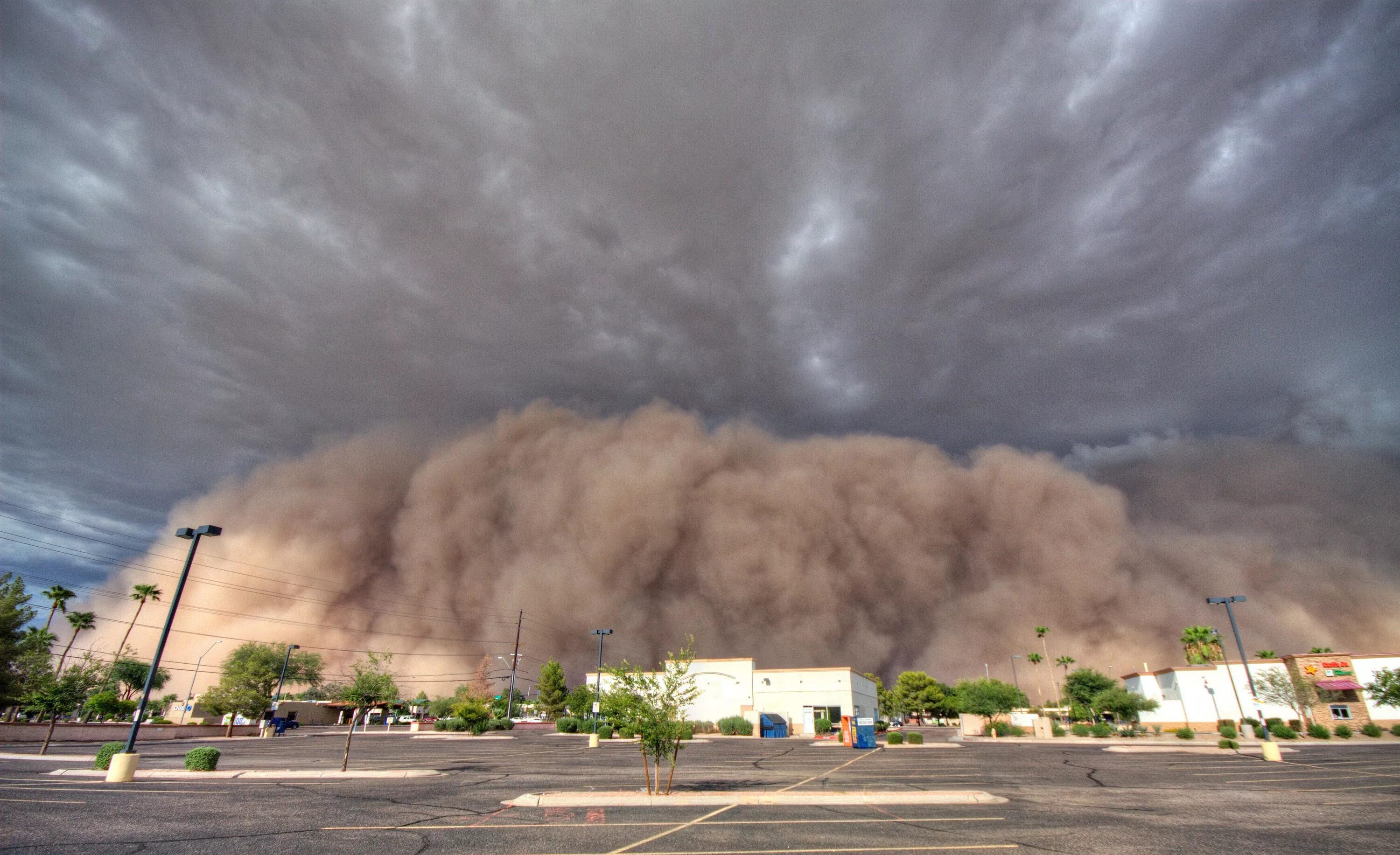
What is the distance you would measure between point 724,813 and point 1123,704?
5483 cm

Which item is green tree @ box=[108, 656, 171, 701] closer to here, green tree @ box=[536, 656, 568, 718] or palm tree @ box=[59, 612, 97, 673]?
palm tree @ box=[59, 612, 97, 673]

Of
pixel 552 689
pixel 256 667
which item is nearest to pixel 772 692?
pixel 552 689

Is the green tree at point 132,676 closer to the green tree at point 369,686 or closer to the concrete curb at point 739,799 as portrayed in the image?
the green tree at point 369,686

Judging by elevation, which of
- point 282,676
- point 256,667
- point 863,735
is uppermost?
point 256,667

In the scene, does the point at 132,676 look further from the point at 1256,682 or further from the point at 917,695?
the point at 1256,682

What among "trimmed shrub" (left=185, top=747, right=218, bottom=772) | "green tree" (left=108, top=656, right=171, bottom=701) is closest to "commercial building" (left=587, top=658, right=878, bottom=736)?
"trimmed shrub" (left=185, top=747, right=218, bottom=772)

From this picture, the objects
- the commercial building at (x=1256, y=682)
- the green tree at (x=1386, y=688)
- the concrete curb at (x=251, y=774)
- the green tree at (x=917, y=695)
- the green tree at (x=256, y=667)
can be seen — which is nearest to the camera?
the concrete curb at (x=251, y=774)

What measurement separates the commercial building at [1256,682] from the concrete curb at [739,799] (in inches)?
1429

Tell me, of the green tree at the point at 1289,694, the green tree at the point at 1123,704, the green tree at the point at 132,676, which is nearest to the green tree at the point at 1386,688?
the green tree at the point at 1289,694

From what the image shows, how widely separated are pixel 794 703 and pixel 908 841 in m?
46.0

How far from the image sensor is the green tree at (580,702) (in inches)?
2287

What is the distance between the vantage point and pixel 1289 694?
1625 inches

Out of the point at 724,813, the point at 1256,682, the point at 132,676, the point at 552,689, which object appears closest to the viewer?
the point at 724,813

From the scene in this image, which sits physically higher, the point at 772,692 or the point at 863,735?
the point at 772,692
